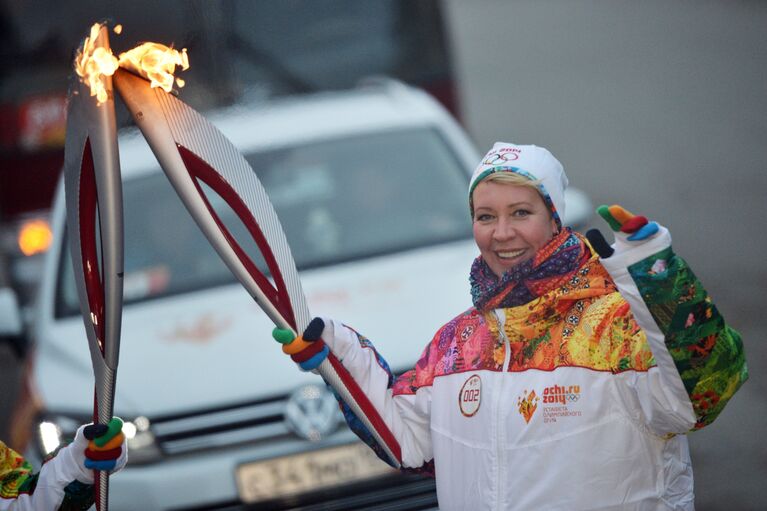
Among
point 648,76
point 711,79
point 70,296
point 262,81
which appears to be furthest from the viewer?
point 648,76

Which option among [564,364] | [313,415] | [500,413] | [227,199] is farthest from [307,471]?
[564,364]

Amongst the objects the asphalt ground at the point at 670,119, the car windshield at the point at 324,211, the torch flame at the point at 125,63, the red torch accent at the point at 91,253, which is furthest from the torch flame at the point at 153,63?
the asphalt ground at the point at 670,119

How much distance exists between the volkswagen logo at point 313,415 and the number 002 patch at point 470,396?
1.59 meters

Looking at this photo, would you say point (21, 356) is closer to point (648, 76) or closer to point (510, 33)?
point (648, 76)

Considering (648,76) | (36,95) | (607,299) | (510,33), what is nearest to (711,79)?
(648,76)

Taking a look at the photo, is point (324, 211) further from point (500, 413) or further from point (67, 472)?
point (500, 413)

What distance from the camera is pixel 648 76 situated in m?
17.4

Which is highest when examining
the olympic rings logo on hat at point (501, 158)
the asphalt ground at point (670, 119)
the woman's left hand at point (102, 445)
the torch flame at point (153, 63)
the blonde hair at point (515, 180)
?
the torch flame at point (153, 63)

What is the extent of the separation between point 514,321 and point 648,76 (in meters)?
15.1

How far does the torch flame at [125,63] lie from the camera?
2947 mm

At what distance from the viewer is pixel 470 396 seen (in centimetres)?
294

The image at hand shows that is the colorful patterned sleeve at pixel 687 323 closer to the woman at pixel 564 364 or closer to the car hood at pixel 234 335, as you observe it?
the woman at pixel 564 364

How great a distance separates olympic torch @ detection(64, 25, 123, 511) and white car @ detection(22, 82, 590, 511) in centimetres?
134

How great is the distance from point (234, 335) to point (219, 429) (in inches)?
15.5
